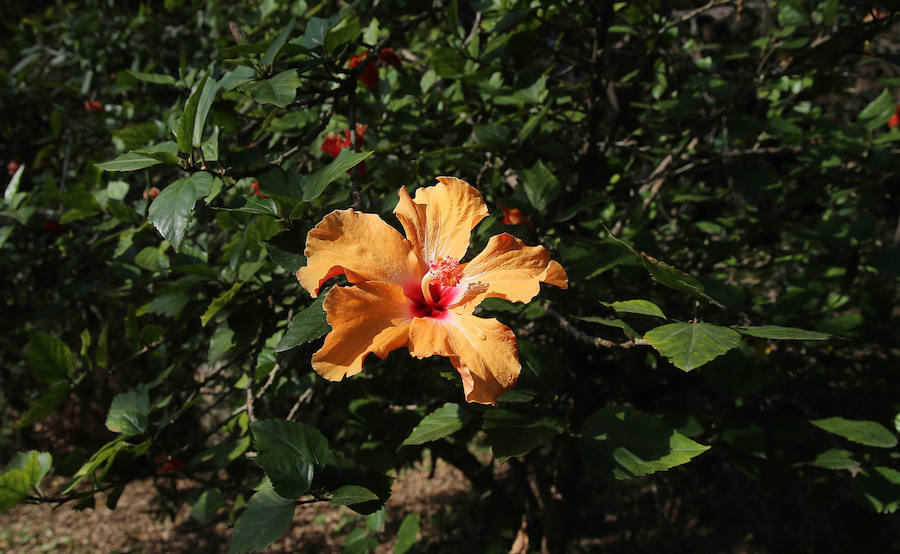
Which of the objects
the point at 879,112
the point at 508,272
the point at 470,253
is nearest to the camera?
the point at 508,272

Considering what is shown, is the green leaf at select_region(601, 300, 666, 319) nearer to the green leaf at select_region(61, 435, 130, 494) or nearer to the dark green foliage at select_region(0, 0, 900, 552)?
the dark green foliage at select_region(0, 0, 900, 552)

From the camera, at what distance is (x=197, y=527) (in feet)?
16.0

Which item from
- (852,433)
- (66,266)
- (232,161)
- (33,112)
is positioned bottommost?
(852,433)

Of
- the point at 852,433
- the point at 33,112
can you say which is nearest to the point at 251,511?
the point at 852,433

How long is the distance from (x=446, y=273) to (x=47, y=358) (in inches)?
52.2

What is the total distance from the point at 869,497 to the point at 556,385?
1.04 m

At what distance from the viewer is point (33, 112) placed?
3.51 meters

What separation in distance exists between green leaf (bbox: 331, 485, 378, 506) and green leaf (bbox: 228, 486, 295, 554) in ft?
0.31

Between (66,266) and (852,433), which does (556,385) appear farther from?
(66,266)

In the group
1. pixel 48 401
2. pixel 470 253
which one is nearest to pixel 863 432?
pixel 470 253

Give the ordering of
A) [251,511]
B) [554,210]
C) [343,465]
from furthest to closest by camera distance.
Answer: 1. [554,210]
2. [343,465]
3. [251,511]

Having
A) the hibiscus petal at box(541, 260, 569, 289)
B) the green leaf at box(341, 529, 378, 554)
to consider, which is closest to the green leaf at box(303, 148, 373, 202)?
the hibiscus petal at box(541, 260, 569, 289)

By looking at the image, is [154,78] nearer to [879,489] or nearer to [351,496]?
[351,496]

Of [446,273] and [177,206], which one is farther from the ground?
[177,206]
